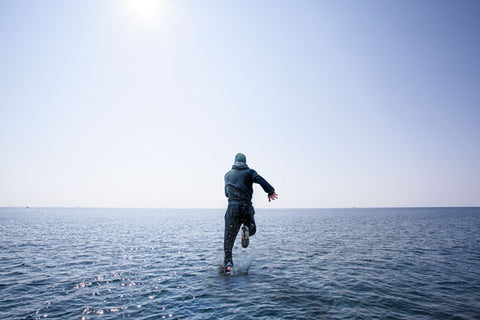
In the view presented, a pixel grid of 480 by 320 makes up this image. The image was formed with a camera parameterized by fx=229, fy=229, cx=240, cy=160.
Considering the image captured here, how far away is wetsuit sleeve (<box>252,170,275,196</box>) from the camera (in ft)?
26.3

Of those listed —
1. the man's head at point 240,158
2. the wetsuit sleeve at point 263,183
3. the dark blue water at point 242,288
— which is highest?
the man's head at point 240,158

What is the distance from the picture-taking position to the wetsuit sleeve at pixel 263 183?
26.3 feet

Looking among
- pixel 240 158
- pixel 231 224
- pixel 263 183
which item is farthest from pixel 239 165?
Result: pixel 231 224

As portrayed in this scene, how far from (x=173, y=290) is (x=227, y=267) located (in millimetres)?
2202

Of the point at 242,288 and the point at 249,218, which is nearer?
the point at 249,218

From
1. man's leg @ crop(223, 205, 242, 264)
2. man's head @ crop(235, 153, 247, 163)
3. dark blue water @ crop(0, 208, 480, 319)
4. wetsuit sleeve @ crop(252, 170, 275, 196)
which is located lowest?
dark blue water @ crop(0, 208, 480, 319)

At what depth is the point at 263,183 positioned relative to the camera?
8.12m

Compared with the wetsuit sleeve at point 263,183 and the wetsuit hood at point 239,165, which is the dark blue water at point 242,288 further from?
the wetsuit hood at point 239,165

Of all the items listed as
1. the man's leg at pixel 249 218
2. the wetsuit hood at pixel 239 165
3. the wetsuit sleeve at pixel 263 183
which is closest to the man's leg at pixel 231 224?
the man's leg at pixel 249 218

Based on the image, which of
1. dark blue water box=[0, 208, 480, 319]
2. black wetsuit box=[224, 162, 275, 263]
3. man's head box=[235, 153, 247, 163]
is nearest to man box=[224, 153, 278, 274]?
black wetsuit box=[224, 162, 275, 263]

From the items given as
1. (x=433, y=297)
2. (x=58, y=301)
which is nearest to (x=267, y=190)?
(x=433, y=297)

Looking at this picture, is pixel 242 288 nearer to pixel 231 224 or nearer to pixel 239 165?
pixel 231 224

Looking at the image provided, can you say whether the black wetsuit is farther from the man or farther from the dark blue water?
the dark blue water

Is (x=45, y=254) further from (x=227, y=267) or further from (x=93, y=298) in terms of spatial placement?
(x=227, y=267)
